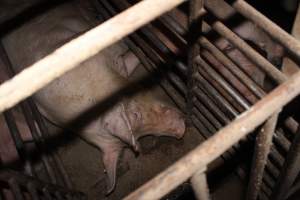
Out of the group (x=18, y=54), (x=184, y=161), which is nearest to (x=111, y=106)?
(x=18, y=54)

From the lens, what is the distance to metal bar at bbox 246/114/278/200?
1.02 meters

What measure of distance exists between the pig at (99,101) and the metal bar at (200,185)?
1.67 metres

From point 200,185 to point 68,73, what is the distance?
77.5 inches

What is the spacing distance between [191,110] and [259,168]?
1483 millimetres

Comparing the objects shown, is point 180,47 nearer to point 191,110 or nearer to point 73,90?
point 191,110

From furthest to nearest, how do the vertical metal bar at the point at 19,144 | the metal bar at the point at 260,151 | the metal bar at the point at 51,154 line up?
the metal bar at the point at 51,154 < the vertical metal bar at the point at 19,144 < the metal bar at the point at 260,151

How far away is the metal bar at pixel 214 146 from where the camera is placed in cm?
83

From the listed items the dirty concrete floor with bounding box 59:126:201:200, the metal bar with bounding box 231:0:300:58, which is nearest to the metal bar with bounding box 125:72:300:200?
the metal bar with bounding box 231:0:300:58

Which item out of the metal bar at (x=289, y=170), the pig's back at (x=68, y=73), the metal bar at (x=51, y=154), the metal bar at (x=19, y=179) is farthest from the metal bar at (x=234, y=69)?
the metal bar at (x=51, y=154)

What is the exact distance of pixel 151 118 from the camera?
2.76 meters

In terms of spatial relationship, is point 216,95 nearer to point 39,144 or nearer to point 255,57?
point 255,57

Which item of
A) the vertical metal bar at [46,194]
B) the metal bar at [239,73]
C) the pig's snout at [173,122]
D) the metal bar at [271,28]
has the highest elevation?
the metal bar at [271,28]

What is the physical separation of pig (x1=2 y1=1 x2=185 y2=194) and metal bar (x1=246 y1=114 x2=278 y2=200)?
1.41 meters

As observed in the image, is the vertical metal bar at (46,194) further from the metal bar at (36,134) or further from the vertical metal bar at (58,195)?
the metal bar at (36,134)
